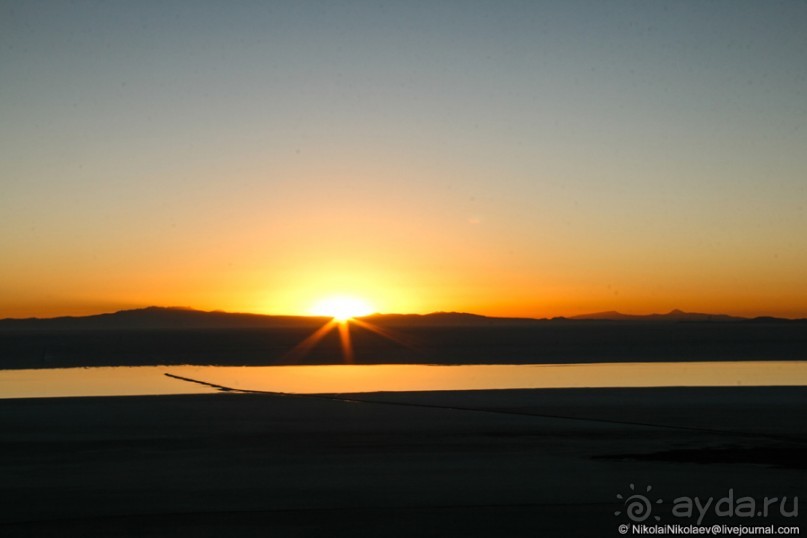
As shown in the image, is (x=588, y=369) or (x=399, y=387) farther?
(x=588, y=369)

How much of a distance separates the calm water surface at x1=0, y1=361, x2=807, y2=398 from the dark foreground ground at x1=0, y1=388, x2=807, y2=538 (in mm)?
6240

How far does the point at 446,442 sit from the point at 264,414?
6.72m

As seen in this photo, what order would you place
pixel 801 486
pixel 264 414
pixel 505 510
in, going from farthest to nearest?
pixel 264 414 < pixel 801 486 < pixel 505 510

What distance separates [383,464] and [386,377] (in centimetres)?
2328

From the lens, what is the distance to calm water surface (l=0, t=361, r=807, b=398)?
34.3 metres

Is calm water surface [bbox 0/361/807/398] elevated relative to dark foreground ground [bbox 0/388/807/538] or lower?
elevated

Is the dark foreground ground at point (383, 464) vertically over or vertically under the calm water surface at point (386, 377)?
under

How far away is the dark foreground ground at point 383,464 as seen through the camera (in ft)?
40.9

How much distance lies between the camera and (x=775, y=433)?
20.7 metres

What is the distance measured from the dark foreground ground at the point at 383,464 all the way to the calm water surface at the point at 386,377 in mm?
6240

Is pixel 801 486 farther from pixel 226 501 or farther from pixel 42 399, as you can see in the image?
pixel 42 399

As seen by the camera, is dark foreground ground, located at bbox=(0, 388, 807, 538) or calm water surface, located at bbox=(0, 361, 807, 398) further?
calm water surface, located at bbox=(0, 361, 807, 398)

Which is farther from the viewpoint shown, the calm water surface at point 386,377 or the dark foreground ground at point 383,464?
the calm water surface at point 386,377

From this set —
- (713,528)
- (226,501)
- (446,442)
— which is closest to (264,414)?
(446,442)
